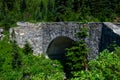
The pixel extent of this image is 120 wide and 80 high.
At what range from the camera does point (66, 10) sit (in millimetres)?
44938

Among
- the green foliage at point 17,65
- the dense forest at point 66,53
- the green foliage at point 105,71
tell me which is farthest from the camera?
the green foliage at point 17,65

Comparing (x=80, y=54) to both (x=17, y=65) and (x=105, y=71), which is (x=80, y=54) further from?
(x=105, y=71)

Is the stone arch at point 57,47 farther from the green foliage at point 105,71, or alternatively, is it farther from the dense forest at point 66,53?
the green foliage at point 105,71

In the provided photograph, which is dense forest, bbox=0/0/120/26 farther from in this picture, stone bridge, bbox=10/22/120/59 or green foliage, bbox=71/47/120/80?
green foliage, bbox=71/47/120/80

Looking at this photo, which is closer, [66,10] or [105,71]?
[105,71]

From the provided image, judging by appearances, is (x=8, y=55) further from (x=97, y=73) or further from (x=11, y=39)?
(x=97, y=73)

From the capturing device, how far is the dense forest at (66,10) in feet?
142

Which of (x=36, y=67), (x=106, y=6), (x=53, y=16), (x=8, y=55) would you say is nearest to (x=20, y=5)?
(x=53, y=16)

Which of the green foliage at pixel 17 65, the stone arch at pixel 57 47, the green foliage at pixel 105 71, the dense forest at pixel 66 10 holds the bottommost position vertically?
the stone arch at pixel 57 47

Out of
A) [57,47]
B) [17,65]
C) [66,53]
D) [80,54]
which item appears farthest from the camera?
[57,47]

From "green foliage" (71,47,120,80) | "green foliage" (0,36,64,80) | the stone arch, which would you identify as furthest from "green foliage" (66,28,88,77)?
"green foliage" (71,47,120,80)

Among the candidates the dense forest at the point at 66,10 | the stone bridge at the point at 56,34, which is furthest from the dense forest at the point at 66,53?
the stone bridge at the point at 56,34

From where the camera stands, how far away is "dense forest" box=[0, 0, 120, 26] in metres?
43.3

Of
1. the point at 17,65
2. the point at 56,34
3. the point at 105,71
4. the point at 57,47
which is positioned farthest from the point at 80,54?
the point at 105,71
